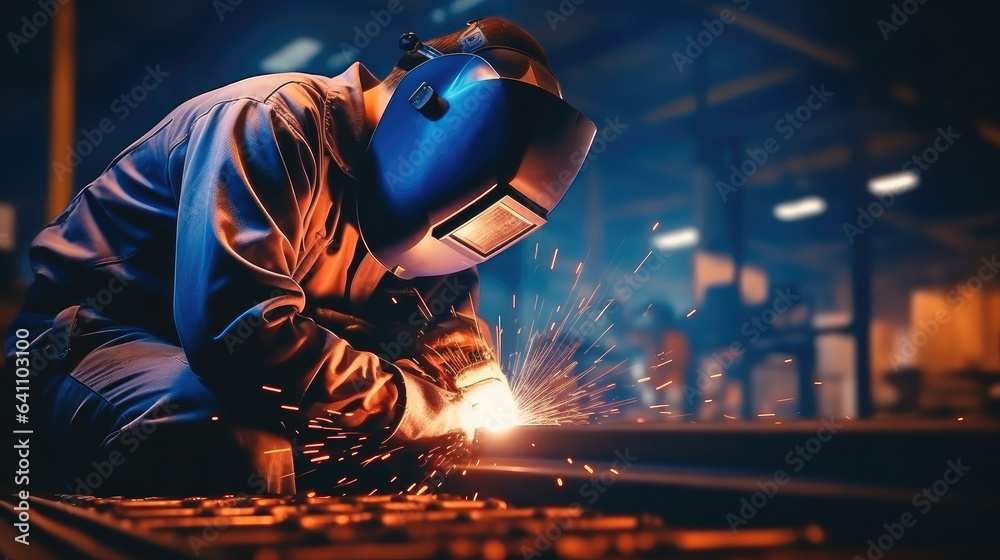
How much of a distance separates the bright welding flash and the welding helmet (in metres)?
0.30

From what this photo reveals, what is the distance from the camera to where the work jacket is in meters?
1.28

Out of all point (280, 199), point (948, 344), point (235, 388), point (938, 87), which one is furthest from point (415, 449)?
point (948, 344)

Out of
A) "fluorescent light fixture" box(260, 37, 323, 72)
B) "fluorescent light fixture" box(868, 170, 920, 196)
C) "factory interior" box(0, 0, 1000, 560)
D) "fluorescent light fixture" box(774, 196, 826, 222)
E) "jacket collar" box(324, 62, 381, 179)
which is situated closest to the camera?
"factory interior" box(0, 0, 1000, 560)

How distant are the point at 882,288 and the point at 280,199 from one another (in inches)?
473

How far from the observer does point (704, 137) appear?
5.93 metres

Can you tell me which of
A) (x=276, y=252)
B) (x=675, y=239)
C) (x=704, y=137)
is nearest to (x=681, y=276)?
(x=675, y=239)

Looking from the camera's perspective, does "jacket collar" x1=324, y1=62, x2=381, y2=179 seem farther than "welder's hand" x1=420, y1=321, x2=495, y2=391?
No

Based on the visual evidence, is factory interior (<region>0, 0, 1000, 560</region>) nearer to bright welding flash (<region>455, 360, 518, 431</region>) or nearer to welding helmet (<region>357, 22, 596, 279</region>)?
bright welding flash (<region>455, 360, 518, 431</region>)

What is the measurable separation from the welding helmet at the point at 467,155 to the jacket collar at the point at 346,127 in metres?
0.03

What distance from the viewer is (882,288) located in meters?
11.6

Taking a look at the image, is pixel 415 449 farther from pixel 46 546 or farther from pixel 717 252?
pixel 717 252

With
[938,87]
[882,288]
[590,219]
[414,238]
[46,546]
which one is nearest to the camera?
[46,546]

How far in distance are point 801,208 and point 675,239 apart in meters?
2.26

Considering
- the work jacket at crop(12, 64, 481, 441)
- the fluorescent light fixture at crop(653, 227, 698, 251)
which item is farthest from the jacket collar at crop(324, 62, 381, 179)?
Answer: the fluorescent light fixture at crop(653, 227, 698, 251)
